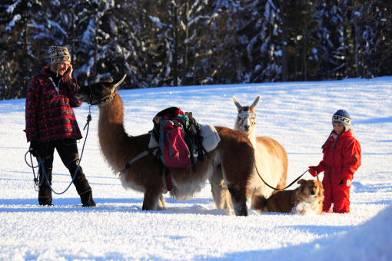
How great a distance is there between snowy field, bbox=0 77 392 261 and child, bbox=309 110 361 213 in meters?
0.27

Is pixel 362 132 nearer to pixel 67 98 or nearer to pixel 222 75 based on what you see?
pixel 67 98

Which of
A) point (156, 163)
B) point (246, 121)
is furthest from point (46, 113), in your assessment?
point (246, 121)

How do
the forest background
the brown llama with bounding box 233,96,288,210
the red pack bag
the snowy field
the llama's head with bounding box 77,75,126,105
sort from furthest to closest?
the forest background, the brown llama with bounding box 233,96,288,210, the llama's head with bounding box 77,75,126,105, the red pack bag, the snowy field

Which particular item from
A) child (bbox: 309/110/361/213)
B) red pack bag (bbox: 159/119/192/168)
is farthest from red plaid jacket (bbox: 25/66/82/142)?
child (bbox: 309/110/361/213)

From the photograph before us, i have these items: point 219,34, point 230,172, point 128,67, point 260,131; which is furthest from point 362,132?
point 219,34

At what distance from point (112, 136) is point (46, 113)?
29.4 inches

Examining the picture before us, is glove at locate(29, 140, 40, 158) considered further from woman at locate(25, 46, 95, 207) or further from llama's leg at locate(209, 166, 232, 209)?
llama's leg at locate(209, 166, 232, 209)

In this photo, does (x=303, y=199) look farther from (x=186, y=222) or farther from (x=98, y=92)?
(x=98, y=92)

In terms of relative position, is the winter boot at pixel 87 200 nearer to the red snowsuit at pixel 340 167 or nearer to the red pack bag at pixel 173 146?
the red pack bag at pixel 173 146

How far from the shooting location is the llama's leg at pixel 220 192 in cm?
676

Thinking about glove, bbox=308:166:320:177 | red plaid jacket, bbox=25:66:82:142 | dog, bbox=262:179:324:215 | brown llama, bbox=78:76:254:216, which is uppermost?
red plaid jacket, bbox=25:66:82:142

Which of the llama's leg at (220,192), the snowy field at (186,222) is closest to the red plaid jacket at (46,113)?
the snowy field at (186,222)

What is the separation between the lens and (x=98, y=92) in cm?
665

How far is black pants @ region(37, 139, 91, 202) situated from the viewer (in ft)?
21.6
